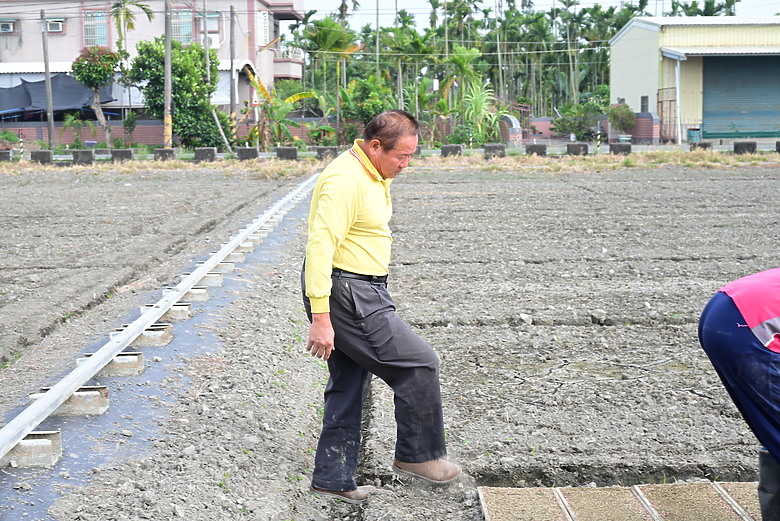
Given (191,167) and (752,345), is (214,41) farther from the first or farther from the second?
(752,345)

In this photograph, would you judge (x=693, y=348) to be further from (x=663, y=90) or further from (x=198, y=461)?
(x=663, y=90)

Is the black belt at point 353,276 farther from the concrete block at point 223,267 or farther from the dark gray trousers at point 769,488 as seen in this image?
the concrete block at point 223,267

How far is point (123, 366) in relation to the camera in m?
5.57

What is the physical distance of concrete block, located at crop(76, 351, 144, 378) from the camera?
5539mm

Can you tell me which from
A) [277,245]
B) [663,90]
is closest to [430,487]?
[277,245]

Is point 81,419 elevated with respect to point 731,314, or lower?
lower

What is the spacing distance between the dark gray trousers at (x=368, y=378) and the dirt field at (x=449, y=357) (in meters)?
0.21

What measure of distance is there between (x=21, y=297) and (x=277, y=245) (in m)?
3.43

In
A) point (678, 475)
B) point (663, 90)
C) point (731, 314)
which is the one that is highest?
point (663, 90)

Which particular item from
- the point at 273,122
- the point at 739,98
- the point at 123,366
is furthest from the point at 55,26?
the point at 123,366

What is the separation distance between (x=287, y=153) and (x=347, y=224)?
104 ft

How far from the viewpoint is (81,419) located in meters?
4.76

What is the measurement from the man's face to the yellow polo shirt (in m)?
0.03

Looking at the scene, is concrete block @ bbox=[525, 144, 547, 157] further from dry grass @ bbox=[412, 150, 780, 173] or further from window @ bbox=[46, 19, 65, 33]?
window @ bbox=[46, 19, 65, 33]
